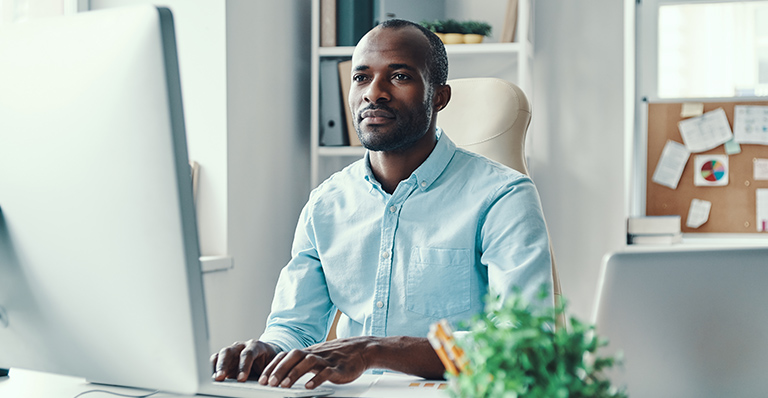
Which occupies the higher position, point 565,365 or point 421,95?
point 421,95

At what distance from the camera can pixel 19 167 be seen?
64cm

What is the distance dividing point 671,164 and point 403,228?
190 centimetres

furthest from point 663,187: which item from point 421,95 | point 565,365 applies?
point 565,365

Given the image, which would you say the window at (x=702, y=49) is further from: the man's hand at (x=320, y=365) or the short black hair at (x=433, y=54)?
the man's hand at (x=320, y=365)

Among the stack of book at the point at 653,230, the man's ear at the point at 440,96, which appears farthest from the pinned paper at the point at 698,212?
the man's ear at the point at 440,96

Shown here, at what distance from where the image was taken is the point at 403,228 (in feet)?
4.20

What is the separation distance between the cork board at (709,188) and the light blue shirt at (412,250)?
172cm

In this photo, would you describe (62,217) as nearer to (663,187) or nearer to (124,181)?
(124,181)

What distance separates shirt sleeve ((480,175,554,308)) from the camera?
1122 mm

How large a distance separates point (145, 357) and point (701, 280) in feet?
1.66

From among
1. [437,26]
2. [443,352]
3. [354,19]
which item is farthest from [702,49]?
[443,352]

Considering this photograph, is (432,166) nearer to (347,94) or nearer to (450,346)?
(450,346)

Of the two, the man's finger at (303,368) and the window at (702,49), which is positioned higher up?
the window at (702,49)

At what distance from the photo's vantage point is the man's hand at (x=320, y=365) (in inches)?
32.6
